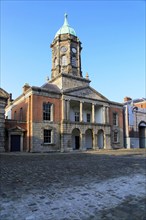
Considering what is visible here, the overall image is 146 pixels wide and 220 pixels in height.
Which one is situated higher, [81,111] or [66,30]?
[66,30]

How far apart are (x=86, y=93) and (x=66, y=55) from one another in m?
9.01

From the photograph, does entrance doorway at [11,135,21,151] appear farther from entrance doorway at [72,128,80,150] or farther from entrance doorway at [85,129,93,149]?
entrance doorway at [85,129,93,149]

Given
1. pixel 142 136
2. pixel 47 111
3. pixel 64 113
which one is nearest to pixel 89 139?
pixel 64 113

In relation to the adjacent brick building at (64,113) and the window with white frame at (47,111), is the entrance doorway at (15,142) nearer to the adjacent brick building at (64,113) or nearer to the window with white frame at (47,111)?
the adjacent brick building at (64,113)

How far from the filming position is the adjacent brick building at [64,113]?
96.2 feet

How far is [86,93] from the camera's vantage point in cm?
3566

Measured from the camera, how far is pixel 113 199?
598 centimetres

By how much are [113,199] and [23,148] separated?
82.5ft

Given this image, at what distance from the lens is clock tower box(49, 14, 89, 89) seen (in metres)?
37.8

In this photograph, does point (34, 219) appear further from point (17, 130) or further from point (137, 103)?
point (137, 103)

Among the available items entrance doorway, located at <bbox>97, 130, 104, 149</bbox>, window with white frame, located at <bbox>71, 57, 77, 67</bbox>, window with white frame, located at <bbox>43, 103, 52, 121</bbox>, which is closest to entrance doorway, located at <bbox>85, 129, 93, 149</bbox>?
entrance doorway, located at <bbox>97, 130, 104, 149</bbox>

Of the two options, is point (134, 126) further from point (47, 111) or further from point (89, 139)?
point (47, 111)

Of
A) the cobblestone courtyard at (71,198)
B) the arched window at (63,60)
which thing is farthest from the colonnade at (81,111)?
the cobblestone courtyard at (71,198)

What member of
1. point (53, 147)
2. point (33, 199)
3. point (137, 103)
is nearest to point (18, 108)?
point (53, 147)
